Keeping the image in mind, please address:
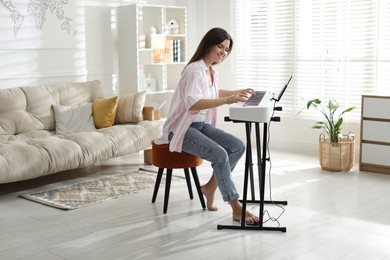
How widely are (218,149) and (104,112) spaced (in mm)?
1982

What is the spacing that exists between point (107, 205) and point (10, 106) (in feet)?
4.71

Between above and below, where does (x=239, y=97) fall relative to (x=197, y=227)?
above

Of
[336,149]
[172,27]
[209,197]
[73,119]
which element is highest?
[172,27]

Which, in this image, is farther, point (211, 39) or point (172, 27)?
point (172, 27)

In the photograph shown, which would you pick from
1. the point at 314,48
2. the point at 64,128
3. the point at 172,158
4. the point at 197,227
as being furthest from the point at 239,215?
the point at 314,48

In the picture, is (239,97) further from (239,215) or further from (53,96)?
(53,96)

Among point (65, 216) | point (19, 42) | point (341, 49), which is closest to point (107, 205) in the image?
point (65, 216)

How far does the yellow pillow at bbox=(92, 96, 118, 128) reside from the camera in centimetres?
530

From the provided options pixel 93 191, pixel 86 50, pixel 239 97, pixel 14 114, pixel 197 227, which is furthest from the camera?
pixel 86 50

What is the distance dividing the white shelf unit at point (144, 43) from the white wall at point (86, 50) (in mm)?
131

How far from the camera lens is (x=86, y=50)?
5863 mm

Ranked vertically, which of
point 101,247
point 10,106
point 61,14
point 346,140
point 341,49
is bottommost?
point 101,247

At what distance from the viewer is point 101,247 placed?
326 centimetres

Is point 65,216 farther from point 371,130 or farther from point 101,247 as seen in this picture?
point 371,130
